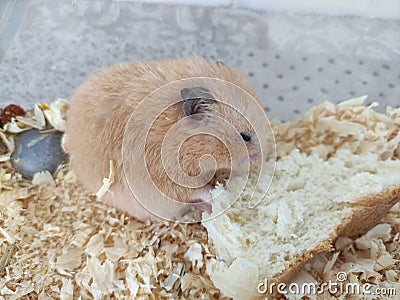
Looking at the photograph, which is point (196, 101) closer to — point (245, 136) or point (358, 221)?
point (245, 136)

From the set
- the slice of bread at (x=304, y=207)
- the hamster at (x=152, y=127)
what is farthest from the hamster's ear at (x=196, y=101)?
the slice of bread at (x=304, y=207)

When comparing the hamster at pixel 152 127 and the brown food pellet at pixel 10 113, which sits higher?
the hamster at pixel 152 127

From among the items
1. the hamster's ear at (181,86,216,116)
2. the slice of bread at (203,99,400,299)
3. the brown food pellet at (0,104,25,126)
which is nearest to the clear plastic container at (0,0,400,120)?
the brown food pellet at (0,104,25,126)

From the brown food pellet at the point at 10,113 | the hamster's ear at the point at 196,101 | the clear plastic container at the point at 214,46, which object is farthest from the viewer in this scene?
the clear plastic container at the point at 214,46

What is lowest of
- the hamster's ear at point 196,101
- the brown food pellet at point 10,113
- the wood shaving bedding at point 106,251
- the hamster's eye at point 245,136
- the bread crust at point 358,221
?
the wood shaving bedding at point 106,251

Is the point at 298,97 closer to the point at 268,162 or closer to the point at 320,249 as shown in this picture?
the point at 268,162

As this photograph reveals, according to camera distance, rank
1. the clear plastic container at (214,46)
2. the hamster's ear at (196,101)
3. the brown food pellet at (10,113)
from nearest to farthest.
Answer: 1. the hamster's ear at (196,101)
2. the brown food pellet at (10,113)
3. the clear plastic container at (214,46)

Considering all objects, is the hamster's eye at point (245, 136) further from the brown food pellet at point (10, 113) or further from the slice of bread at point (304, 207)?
the brown food pellet at point (10, 113)

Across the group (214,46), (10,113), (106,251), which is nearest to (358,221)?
(106,251)
